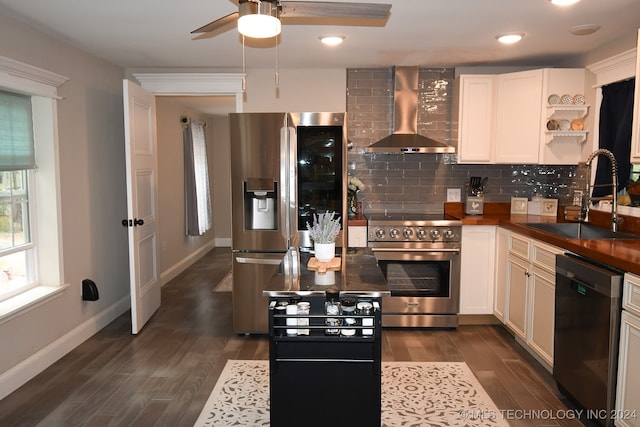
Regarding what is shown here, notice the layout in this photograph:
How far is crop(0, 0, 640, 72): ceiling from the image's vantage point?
2801 mm

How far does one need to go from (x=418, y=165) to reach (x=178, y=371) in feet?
9.31

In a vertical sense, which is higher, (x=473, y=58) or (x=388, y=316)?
(x=473, y=58)

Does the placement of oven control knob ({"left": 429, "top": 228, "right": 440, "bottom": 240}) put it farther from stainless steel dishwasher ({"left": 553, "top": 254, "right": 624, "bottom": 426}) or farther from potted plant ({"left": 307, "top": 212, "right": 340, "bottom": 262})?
potted plant ({"left": 307, "top": 212, "right": 340, "bottom": 262})

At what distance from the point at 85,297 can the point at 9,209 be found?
3.13 ft

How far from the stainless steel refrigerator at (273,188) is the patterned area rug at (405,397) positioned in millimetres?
762

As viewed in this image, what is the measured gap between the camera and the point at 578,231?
3500mm

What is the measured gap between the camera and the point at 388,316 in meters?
4.12

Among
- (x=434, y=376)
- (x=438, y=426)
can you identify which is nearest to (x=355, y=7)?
(x=438, y=426)

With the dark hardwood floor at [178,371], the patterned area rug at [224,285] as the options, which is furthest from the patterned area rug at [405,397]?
the patterned area rug at [224,285]

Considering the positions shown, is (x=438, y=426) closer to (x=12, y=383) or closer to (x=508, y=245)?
(x=508, y=245)

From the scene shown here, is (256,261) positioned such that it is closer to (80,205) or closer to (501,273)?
(80,205)

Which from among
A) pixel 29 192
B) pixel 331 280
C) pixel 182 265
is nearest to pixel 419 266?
pixel 331 280

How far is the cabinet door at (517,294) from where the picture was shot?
353cm

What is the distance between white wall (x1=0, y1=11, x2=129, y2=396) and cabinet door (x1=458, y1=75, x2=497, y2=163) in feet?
10.5
